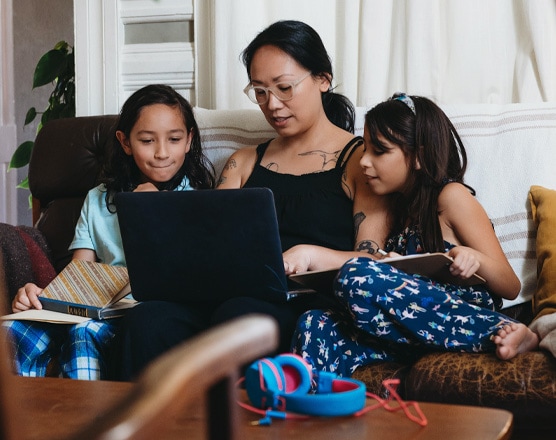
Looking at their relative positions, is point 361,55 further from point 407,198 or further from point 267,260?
point 267,260

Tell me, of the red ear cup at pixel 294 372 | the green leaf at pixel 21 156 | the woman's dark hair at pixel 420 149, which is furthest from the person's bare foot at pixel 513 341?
the green leaf at pixel 21 156

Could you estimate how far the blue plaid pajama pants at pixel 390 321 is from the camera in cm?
145

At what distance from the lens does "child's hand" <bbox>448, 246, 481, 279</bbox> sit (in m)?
1.52

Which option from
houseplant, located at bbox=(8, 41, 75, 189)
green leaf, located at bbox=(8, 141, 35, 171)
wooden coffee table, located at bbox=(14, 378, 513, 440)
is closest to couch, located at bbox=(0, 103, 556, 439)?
wooden coffee table, located at bbox=(14, 378, 513, 440)

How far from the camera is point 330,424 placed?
0.95 meters

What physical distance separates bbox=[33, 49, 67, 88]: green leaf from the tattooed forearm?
1.76m

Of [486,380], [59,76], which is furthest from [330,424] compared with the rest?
[59,76]

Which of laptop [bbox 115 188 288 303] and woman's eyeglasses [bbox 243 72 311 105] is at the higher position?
woman's eyeglasses [bbox 243 72 311 105]

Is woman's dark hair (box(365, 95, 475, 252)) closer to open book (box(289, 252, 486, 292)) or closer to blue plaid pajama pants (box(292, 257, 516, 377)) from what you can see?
open book (box(289, 252, 486, 292))

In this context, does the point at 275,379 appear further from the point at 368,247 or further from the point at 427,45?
the point at 427,45

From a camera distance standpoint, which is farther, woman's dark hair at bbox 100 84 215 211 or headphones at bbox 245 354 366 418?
woman's dark hair at bbox 100 84 215 211

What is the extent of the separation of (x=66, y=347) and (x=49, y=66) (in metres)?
1.72

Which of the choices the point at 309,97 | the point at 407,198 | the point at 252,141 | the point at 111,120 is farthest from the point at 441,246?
the point at 111,120

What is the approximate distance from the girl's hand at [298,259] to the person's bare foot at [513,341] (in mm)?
456
